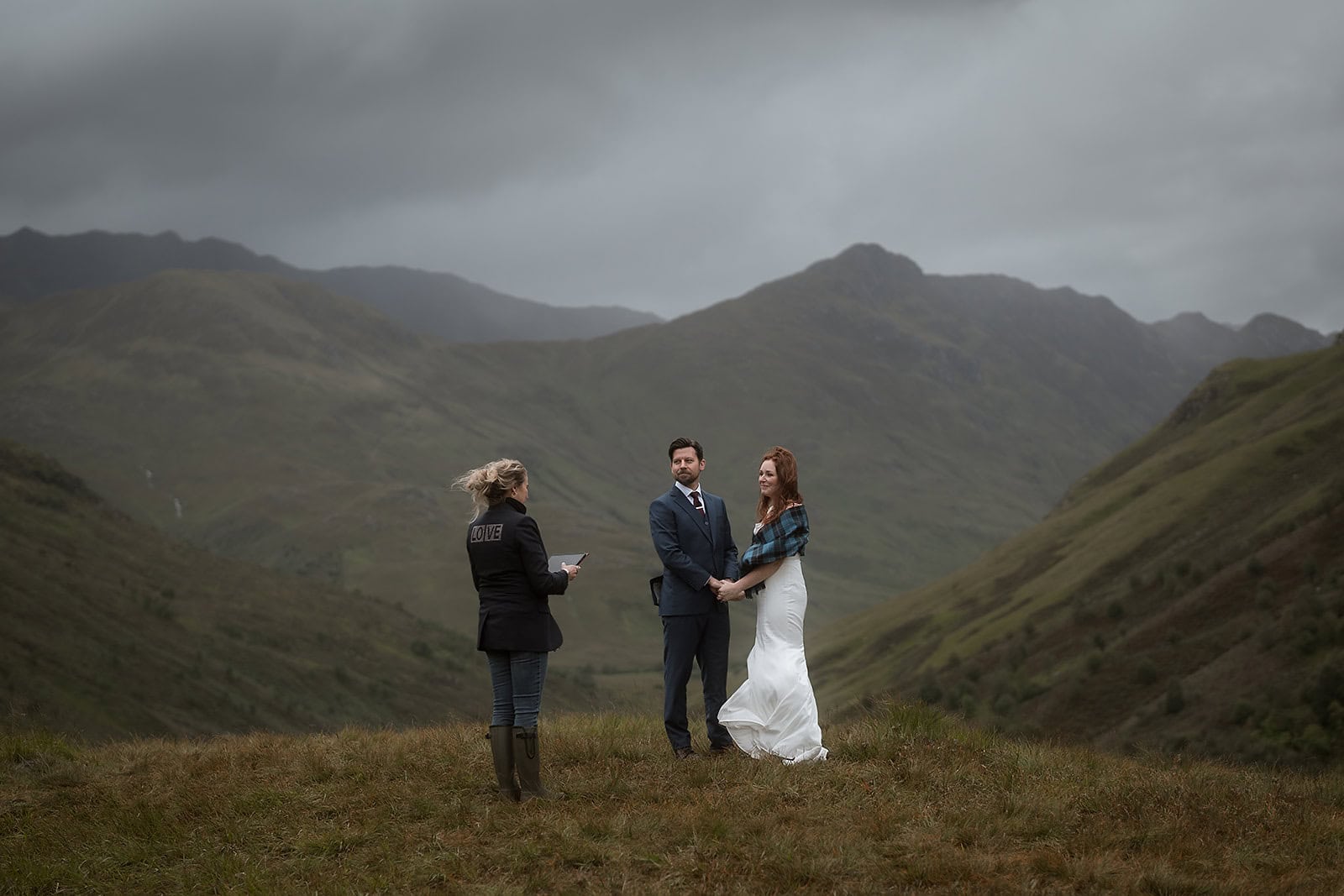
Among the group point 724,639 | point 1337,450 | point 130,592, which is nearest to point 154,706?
point 130,592

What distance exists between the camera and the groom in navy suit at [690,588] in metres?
10.6

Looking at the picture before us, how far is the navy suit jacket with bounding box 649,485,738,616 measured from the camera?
34.5ft

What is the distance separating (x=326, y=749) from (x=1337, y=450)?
56776 millimetres

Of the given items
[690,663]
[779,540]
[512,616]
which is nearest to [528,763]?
[512,616]

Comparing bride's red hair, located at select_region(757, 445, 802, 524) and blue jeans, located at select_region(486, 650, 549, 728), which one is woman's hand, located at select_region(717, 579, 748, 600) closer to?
bride's red hair, located at select_region(757, 445, 802, 524)

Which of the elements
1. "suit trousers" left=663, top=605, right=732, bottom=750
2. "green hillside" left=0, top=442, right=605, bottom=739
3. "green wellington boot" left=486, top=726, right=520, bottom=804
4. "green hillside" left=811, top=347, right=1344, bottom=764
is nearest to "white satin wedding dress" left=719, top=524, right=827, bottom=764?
"suit trousers" left=663, top=605, right=732, bottom=750

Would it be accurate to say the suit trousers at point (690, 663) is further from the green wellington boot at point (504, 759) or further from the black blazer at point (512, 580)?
the green wellington boot at point (504, 759)

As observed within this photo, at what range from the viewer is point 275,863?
26.8 feet

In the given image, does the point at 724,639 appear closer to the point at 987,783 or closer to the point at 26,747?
the point at 987,783

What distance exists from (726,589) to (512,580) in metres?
2.13

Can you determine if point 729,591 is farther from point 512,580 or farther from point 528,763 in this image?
point 528,763

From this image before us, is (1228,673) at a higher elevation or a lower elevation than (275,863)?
lower

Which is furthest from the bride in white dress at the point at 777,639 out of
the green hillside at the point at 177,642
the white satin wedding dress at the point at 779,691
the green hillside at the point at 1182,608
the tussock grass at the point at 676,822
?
the green hillside at the point at 177,642

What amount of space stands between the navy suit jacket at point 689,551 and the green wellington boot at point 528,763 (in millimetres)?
1919
